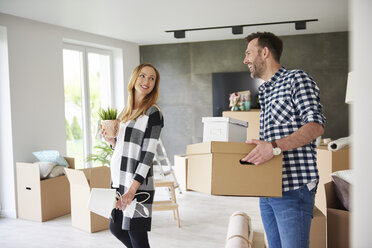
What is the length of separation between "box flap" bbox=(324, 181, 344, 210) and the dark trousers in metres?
1.38

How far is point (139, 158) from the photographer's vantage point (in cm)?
204

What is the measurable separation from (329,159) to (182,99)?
4.23 metres

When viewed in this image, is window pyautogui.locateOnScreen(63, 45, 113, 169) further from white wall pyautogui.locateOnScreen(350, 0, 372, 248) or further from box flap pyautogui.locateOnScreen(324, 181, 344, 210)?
white wall pyautogui.locateOnScreen(350, 0, 372, 248)

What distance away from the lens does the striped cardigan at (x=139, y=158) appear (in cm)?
202

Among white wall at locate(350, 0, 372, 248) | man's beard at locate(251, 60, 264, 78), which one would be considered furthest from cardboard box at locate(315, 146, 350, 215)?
white wall at locate(350, 0, 372, 248)

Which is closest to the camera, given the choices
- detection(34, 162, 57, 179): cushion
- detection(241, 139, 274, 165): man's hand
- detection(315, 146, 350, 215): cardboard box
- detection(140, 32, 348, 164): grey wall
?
detection(241, 139, 274, 165): man's hand

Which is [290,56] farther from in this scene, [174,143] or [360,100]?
[360,100]

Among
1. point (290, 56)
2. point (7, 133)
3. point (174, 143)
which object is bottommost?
point (174, 143)

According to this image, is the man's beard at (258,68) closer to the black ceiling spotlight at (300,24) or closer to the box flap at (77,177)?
the box flap at (77,177)

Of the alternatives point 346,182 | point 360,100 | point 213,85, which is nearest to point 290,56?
point 213,85

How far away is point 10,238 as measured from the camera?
388 cm

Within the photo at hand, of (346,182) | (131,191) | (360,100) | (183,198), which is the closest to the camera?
(360,100)

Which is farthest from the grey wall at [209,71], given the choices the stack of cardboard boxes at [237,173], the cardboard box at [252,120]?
the stack of cardboard boxes at [237,173]

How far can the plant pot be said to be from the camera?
2.14 m
